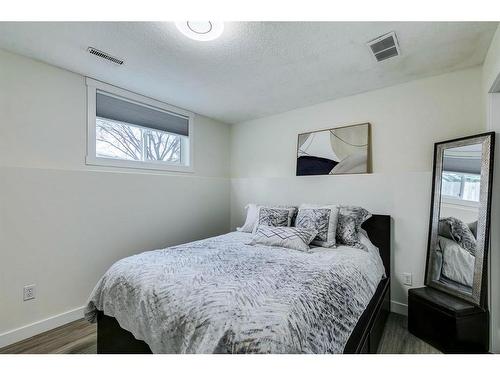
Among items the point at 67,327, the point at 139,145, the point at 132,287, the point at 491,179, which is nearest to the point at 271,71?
the point at 139,145

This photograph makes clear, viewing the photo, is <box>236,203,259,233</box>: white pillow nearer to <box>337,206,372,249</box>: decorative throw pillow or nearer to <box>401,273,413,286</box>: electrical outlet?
<box>337,206,372,249</box>: decorative throw pillow

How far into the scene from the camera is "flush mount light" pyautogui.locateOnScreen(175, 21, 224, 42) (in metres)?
1.55

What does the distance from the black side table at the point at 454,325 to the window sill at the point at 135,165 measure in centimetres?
290

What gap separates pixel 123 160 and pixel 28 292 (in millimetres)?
1412

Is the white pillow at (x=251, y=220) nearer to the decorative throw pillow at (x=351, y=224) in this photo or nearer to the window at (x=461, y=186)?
the decorative throw pillow at (x=351, y=224)

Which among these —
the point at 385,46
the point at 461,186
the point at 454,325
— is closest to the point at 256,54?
the point at 385,46

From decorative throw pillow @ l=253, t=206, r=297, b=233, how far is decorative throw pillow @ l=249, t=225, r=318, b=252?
0.22 m

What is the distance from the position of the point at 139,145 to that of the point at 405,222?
304cm

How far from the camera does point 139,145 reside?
110 inches

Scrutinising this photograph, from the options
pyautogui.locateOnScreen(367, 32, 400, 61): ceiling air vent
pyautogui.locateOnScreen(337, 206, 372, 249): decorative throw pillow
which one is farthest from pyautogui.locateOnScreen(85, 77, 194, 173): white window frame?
pyautogui.locateOnScreen(367, 32, 400, 61): ceiling air vent
